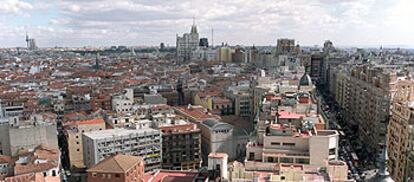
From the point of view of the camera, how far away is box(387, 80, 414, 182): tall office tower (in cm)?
2967

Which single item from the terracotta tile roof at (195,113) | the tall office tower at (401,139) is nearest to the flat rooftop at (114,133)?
the terracotta tile roof at (195,113)

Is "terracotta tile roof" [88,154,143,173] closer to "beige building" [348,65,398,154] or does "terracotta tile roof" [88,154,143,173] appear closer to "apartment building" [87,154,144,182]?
"apartment building" [87,154,144,182]

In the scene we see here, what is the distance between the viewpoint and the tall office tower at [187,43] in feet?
515

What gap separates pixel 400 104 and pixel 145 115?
84.7 feet

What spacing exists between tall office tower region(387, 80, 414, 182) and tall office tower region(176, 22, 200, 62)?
408ft

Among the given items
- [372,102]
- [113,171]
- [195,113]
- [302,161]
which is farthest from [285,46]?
[113,171]

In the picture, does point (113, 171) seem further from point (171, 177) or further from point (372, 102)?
point (372, 102)

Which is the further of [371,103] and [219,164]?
[371,103]

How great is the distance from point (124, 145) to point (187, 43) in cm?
12398

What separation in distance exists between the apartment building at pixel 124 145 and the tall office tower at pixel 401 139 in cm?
1963

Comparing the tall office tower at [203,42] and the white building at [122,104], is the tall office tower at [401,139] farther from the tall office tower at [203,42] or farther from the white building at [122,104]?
the tall office tower at [203,42]

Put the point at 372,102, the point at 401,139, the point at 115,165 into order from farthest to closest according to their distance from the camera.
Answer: the point at 372,102 → the point at 401,139 → the point at 115,165

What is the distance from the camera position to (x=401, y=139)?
31.5m

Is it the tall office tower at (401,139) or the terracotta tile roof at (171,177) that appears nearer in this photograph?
the terracotta tile roof at (171,177)
